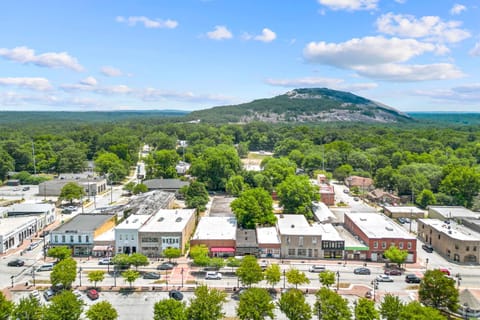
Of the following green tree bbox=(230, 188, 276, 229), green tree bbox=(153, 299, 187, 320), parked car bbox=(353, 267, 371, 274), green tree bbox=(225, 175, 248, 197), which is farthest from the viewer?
green tree bbox=(225, 175, 248, 197)

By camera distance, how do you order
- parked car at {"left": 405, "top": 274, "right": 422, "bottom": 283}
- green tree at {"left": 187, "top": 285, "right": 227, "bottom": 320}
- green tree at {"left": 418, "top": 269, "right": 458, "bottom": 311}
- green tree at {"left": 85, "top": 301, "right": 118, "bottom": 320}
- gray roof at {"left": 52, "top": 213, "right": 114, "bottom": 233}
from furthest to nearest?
gray roof at {"left": 52, "top": 213, "right": 114, "bottom": 233} < parked car at {"left": 405, "top": 274, "right": 422, "bottom": 283} < green tree at {"left": 418, "top": 269, "right": 458, "bottom": 311} < green tree at {"left": 187, "top": 285, "right": 227, "bottom": 320} < green tree at {"left": 85, "top": 301, "right": 118, "bottom": 320}

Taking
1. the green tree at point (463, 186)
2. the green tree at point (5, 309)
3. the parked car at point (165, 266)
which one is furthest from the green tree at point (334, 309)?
the green tree at point (463, 186)

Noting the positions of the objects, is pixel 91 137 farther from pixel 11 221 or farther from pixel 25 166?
pixel 11 221

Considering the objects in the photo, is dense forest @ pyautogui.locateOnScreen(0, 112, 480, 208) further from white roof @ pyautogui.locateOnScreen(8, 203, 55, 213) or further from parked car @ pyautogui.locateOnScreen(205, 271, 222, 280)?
parked car @ pyautogui.locateOnScreen(205, 271, 222, 280)

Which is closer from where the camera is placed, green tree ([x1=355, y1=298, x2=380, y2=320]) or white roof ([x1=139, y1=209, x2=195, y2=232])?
green tree ([x1=355, y1=298, x2=380, y2=320])


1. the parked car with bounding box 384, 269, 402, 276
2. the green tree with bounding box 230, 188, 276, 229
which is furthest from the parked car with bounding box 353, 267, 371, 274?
the green tree with bounding box 230, 188, 276, 229

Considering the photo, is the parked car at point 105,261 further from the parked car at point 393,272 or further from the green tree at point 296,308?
the parked car at point 393,272

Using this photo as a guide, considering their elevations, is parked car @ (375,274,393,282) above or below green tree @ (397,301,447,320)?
below
